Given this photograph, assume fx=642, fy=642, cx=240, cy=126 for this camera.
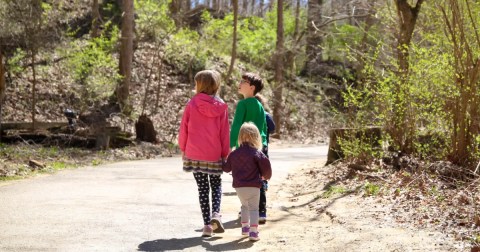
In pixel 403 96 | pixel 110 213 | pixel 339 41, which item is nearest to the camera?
pixel 110 213

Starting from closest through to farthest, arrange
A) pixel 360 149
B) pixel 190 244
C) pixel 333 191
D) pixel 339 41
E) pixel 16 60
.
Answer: pixel 190 244, pixel 333 191, pixel 360 149, pixel 16 60, pixel 339 41

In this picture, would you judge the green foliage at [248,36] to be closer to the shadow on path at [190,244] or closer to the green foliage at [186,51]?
the green foliage at [186,51]

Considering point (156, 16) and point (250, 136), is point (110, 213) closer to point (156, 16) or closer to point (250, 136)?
point (250, 136)

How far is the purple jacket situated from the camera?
274 inches

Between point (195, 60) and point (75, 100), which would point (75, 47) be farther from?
point (195, 60)

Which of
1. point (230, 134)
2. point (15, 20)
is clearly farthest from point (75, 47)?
point (230, 134)

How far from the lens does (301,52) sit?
1475 inches

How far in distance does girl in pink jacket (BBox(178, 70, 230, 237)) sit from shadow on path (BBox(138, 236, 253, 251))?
0.26 m

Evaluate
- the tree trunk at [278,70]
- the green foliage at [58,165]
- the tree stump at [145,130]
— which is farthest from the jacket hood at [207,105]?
the tree trunk at [278,70]

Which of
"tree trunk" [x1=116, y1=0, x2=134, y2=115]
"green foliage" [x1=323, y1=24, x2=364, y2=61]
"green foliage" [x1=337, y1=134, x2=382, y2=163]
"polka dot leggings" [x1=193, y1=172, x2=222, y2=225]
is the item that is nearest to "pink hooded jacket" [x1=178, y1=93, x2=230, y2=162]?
"polka dot leggings" [x1=193, y1=172, x2=222, y2=225]

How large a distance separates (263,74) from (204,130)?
29.4 metres

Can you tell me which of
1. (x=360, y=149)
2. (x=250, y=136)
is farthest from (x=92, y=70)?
(x=250, y=136)

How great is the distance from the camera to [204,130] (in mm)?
7234

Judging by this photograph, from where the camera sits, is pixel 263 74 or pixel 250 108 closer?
pixel 250 108
